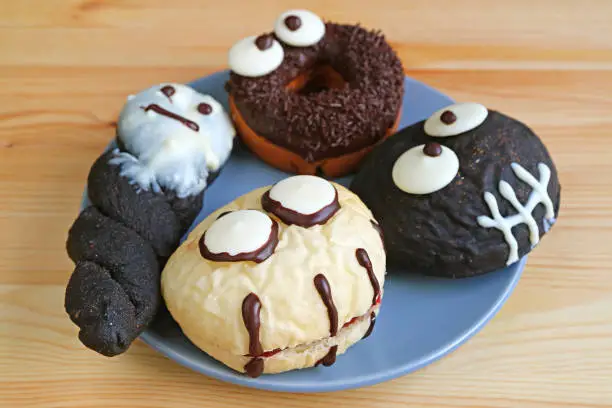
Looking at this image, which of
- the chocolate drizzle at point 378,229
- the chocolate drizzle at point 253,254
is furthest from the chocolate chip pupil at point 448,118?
the chocolate drizzle at point 253,254

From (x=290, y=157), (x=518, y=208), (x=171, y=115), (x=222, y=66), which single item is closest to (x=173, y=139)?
(x=171, y=115)

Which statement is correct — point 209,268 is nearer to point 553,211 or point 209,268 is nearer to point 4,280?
point 4,280

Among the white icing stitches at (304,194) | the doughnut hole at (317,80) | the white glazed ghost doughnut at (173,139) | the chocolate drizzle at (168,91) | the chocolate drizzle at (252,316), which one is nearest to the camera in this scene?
the chocolate drizzle at (252,316)

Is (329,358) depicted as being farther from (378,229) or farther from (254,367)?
(378,229)

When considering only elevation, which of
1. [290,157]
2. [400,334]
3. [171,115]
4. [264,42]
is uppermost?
[264,42]

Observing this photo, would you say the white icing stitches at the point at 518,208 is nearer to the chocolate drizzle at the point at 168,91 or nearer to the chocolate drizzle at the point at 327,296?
the chocolate drizzle at the point at 327,296


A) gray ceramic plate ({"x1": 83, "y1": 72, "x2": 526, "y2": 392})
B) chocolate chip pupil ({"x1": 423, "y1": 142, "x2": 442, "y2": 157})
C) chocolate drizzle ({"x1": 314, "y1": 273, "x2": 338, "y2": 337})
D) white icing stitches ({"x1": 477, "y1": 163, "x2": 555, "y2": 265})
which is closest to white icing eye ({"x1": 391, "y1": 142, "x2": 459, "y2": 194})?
chocolate chip pupil ({"x1": 423, "y1": 142, "x2": 442, "y2": 157})
